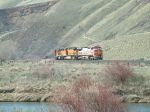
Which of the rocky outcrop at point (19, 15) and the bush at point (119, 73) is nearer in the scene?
the bush at point (119, 73)

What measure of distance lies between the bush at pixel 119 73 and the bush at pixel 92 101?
3207 centimetres

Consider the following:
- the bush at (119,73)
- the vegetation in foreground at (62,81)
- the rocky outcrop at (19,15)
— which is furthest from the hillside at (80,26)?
the bush at (119,73)

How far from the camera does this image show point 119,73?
5806 centimetres

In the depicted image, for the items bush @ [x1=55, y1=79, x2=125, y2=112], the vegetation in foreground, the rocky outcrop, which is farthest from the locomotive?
bush @ [x1=55, y1=79, x2=125, y2=112]

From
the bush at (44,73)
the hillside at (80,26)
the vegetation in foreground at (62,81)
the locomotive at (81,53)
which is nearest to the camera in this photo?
the vegetation in foreground at (62,81)

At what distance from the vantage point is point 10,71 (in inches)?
3110

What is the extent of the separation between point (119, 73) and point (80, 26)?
303 feet

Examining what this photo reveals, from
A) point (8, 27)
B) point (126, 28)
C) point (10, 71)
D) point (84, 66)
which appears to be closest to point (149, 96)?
point (84, 66)

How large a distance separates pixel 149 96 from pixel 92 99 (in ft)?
92.3

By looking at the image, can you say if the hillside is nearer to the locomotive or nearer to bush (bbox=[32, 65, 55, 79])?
the locomotive

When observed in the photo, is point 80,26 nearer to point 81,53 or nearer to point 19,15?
point 19,15

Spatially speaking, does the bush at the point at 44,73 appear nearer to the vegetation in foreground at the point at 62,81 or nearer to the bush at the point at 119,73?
the vegetation in foreground at the point at 62,81

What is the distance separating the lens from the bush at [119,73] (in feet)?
190

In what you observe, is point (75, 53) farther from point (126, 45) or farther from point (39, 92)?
point (39, 92)
